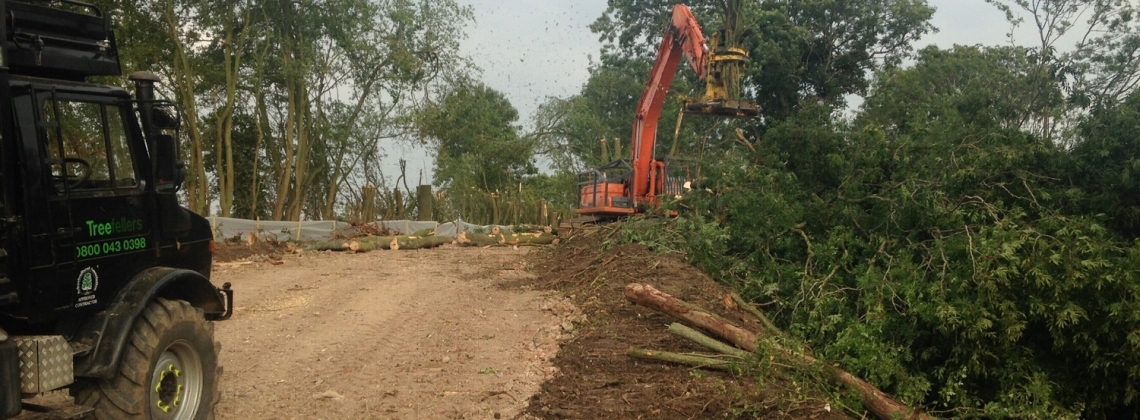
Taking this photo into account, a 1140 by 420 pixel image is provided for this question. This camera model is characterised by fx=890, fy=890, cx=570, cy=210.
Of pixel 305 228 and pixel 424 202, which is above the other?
pixel 424 202

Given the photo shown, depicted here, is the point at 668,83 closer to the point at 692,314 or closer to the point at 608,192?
the point at 608,192

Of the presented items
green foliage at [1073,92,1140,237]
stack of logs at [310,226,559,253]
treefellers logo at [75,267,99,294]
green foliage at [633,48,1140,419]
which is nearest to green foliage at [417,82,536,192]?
stack of logs at [310,226,559,253]

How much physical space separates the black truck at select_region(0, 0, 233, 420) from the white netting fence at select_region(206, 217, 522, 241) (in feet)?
42.4

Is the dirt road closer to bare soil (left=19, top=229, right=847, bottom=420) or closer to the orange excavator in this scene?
bare soil (left=19, top=229, right=847, bottom=420)

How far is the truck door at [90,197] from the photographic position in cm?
431

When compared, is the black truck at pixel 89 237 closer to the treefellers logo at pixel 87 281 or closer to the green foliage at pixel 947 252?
the treefellers logo at pixel 87 281

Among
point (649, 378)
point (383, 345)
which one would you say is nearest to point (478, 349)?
point (383, 345)

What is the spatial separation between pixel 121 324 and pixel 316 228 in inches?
619

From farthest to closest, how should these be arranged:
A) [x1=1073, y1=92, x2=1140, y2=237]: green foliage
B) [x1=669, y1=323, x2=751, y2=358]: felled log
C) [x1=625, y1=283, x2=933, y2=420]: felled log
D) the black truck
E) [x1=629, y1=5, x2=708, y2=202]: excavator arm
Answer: [x1=629, y1=5, x2=708, y2=202]: excavator arm → [x1=1073, y1=92, x2=1140, y2=237]: green foliage → [x1=669, y1=323, x2=751, y2=358]: felled log → [x1=625, y1=283, x2=933, y2=420]: felled log → the black truck

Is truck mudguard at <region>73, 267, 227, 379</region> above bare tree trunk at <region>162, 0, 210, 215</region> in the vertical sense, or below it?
below

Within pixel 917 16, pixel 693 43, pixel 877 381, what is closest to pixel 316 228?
pixel 693 43

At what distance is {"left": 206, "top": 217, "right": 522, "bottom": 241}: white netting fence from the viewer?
59.0ft

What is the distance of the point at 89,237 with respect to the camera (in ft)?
14.8

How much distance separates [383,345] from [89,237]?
3.87 m
